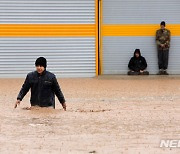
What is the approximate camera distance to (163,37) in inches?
913

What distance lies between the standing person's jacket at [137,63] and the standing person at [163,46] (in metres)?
0.67

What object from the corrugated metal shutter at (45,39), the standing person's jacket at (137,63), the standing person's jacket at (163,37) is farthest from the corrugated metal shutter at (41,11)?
the standing person's jacket at (163,37)

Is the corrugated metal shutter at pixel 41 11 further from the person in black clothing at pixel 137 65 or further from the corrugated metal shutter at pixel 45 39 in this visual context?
the person in black clothing at pixel 137 65

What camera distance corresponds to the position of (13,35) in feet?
74.1

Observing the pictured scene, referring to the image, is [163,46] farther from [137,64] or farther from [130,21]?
[130,21]

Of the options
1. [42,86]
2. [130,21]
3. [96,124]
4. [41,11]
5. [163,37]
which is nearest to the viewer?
[96,124]

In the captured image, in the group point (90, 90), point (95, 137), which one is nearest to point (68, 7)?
point (90, 90)

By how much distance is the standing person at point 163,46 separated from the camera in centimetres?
2317

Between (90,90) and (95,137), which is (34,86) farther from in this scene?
(90,90)

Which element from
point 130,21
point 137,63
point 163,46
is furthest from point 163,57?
point 130,21

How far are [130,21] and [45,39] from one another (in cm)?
331

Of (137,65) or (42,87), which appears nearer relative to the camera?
(42,87)

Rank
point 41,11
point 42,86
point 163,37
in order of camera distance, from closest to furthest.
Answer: point 42,86 → point 41,11 → point 163,37

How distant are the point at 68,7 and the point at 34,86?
11.2 meters
